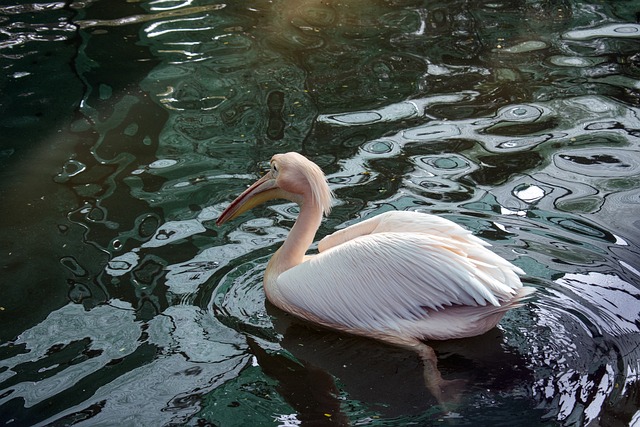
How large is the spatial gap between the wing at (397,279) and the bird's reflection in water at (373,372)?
0.11 metres

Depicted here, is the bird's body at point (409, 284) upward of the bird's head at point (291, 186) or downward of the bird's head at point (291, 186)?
downward

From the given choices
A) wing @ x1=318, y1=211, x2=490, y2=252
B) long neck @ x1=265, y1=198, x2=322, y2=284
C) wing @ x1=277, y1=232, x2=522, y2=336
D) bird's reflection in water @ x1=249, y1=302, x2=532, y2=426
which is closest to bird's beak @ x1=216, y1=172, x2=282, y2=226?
long neck @ x1=265, y1=198, x2=322, y2=284

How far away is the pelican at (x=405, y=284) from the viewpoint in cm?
304

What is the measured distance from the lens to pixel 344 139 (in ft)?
15.7

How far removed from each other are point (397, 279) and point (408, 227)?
25 cm

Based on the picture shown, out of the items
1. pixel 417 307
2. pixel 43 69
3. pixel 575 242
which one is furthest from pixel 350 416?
pixel 43 69

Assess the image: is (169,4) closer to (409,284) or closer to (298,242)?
(298,242)

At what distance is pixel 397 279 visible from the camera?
314 centimetres

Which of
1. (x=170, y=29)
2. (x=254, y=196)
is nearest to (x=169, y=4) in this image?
(x=170, y=29)

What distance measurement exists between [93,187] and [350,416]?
2.20 metres

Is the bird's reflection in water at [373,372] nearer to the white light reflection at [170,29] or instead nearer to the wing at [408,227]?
the wing at [408,227]

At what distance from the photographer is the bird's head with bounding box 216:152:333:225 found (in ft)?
11.3

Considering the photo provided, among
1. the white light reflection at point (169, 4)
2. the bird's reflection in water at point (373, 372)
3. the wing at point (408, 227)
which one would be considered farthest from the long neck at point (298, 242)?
the white light reflection at point (169, 4)

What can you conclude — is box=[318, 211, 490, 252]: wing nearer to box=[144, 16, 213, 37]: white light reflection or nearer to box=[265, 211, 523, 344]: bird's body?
box=[265, 211, 523, 344]: bird's body
